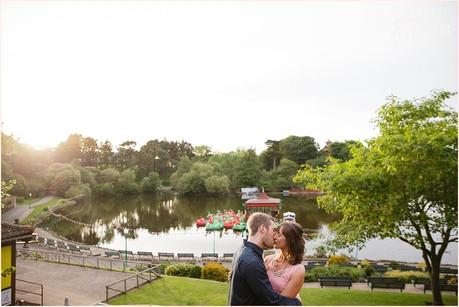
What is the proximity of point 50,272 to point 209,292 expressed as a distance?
222cm

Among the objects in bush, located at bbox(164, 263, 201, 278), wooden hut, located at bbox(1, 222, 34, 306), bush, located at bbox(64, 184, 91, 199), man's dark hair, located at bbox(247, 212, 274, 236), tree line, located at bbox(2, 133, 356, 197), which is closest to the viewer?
man's dark hair, located at bbox(247, 212, 274, 236)

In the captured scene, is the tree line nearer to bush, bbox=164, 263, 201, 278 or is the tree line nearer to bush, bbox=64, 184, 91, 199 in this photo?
bush, bbox=64, 184, 91, 199

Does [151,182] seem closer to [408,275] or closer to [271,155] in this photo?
[271,155]

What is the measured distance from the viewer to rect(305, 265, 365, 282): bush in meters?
7.12

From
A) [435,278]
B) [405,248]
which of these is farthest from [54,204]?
[405,248]

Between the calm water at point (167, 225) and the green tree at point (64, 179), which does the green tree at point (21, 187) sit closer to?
the green tree at point (64, 179)

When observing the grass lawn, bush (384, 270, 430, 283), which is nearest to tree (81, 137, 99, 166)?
the grass lawn

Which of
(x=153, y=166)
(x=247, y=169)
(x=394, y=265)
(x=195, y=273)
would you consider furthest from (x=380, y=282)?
(x=153, y=166)

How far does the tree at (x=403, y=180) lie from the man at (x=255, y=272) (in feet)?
8.36

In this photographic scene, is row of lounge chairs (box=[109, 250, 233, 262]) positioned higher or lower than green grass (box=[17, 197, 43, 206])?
lower

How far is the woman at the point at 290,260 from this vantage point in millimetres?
1940

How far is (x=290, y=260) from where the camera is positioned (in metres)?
1.98

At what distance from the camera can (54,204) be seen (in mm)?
6332

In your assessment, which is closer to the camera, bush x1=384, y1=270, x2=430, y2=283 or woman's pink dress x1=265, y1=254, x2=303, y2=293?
woman's pink dress x1=265, y1=254, x2=303, y2=293
